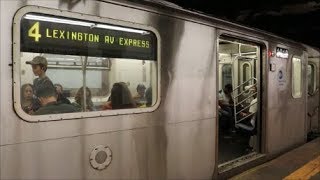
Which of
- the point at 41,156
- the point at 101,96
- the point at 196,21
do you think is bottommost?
the point at 41,156

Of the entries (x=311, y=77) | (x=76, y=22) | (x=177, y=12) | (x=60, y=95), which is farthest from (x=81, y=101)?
(x=311, y=77)

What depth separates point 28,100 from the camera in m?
2.94

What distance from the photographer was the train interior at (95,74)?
309 centimetres

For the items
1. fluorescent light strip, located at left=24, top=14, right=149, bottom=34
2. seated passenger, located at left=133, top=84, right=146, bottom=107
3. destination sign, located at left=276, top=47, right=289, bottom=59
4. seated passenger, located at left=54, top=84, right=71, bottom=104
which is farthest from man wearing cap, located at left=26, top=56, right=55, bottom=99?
destination sign, located at left=276, top=47, right=289, bottom=59

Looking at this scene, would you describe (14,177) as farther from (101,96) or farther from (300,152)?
(300,152)

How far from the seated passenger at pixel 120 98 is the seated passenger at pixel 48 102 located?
1.48 feet

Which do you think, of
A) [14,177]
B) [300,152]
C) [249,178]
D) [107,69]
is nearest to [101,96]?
[107,69]

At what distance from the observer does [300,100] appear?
7.96 m

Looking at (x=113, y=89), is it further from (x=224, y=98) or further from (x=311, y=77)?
(x=311, y=77)

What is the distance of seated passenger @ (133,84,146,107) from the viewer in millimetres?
3812

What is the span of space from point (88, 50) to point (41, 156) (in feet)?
3.17

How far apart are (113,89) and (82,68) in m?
0.43

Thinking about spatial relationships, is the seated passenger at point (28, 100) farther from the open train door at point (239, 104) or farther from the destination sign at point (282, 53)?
the destination sign at point (282, 53)

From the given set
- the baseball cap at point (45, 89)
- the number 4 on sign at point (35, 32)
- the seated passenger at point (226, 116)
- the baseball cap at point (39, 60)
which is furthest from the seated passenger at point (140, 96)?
the seated passenger at point (226, 116)
